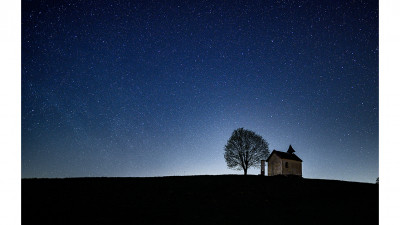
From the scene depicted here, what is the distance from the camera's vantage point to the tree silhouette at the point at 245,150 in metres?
44.4

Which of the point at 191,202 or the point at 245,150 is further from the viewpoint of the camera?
the point at 245,150

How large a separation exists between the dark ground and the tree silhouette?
1567 cm

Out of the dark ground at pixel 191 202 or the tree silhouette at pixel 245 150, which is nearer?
the dark ground at pixel 191 202

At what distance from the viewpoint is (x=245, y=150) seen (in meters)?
44.8

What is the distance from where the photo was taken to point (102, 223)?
14.5 meters

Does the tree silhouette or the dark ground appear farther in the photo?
the tree silhouette

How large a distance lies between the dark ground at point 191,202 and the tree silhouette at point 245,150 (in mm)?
15667

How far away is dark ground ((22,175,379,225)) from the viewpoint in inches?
614

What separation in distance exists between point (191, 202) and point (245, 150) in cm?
2646

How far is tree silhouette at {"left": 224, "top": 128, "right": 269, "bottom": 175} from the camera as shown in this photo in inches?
1750
